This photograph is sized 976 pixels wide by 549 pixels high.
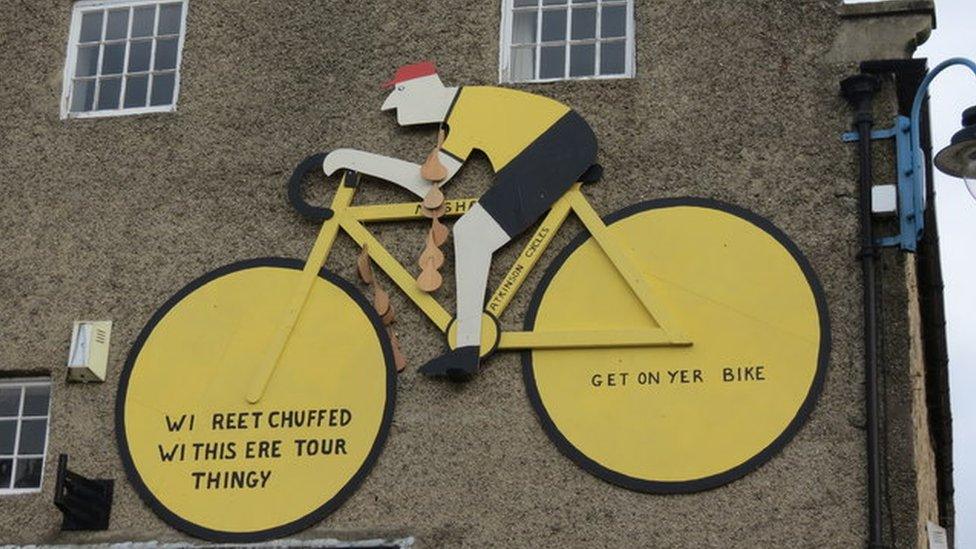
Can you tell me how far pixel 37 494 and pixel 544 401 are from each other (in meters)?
3.62

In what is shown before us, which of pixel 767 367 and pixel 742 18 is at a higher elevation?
pixel 742 18

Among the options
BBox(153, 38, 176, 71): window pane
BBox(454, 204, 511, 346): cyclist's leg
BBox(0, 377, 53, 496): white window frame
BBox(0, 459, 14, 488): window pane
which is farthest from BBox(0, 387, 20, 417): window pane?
BBox(454, 204, 511, 346): cyclist's leg

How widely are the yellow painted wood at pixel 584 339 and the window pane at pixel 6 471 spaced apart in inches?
143

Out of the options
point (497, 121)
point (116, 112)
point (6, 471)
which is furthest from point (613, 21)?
point (6, 471)

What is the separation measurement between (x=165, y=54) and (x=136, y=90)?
0.35 m

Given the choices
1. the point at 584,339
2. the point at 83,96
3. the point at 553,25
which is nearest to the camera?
the point at 584,339

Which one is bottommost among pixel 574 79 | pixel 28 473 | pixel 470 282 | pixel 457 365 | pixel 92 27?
pixel 28 473

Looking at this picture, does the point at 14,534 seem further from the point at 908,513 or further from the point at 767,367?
the point at 908,513

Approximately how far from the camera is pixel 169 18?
453 inches

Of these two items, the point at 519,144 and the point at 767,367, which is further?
the point at 519,144

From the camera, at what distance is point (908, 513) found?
8953 mm

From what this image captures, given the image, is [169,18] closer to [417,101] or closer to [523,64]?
[417,101]

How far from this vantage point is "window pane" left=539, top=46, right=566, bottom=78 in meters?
10.7

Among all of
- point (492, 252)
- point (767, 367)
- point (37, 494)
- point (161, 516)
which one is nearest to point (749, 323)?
point (767, 367)
